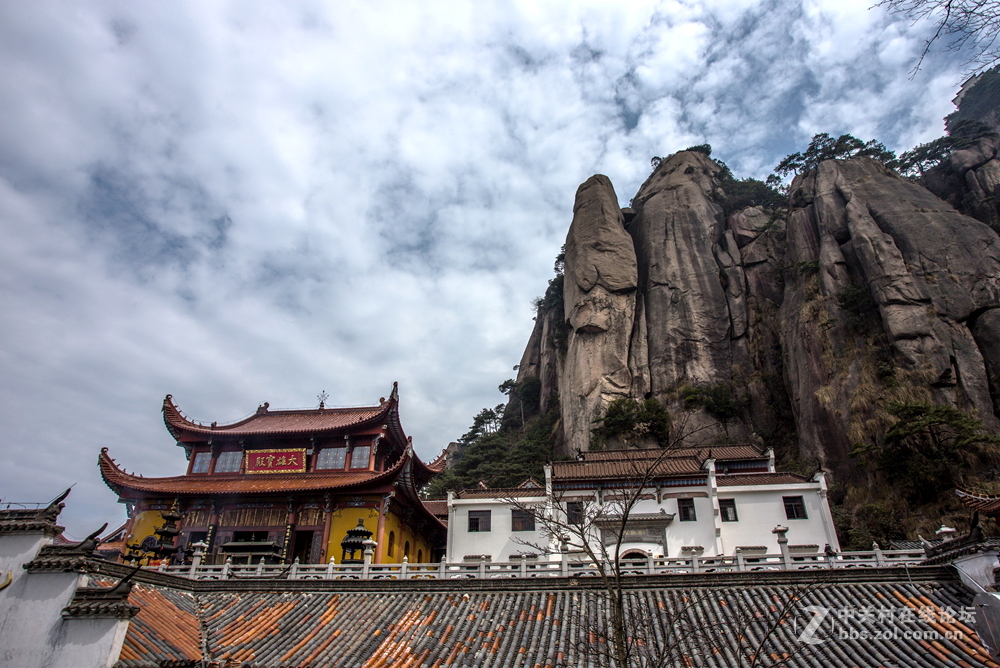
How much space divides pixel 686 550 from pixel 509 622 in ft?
40.5

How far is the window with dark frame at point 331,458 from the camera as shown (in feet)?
75.5

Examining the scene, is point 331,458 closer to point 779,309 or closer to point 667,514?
point 667,514

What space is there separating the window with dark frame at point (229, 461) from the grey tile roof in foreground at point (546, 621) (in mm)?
9361

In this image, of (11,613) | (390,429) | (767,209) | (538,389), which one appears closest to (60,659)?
(11,613)

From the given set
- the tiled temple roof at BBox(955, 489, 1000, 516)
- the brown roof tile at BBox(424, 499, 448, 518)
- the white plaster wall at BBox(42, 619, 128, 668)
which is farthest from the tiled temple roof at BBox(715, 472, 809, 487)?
the white plaster wall at BBox(42, 619, 128, 668)

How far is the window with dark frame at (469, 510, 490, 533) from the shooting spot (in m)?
24.4

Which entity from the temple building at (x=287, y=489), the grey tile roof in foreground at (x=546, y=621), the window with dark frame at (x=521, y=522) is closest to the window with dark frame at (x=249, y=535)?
the temple building at (x=287, y=489)

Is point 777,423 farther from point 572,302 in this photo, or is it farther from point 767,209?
point 767,209

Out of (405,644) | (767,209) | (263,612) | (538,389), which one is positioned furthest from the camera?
(538,389)

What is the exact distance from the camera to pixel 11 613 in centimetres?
955

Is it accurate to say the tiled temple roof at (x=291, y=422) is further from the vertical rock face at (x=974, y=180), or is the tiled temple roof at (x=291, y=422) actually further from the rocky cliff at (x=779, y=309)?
the vertical rock face at (x=974, y=180)

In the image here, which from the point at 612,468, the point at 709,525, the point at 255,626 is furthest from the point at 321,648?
the point at 612,468

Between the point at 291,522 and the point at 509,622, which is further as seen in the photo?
the point at 291,522

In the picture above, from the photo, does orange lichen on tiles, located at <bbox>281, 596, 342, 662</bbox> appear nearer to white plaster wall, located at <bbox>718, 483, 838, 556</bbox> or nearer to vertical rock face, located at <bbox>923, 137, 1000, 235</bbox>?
white plaster wall, located at <bbox>718, 483, 838, 556</bbox>
